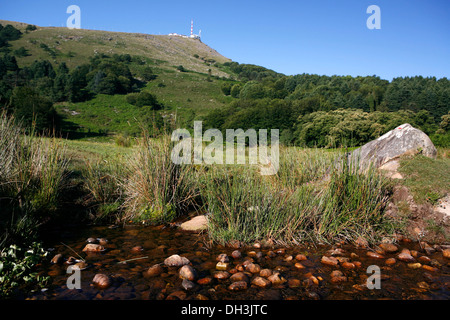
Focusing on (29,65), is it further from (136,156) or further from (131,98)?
(136,156)

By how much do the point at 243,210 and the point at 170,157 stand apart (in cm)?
185

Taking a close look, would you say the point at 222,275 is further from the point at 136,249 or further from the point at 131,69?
the point at 131,69

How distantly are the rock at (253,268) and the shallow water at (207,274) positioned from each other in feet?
0.74

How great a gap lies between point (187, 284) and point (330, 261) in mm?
1927

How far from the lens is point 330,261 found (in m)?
3.63

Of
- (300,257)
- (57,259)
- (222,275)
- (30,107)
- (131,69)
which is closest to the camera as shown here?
(222,275)

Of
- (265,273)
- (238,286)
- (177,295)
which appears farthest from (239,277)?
(177,295)

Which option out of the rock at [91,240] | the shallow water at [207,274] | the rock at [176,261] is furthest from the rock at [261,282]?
the rock at [91,240]

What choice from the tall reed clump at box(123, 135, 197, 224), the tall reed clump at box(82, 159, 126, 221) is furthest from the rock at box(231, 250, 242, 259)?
the tall reed clump at box(82, 159, 126, 221)

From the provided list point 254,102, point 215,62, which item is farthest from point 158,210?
point 215,62

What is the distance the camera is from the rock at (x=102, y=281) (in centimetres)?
302

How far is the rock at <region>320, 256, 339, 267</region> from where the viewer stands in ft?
11.9

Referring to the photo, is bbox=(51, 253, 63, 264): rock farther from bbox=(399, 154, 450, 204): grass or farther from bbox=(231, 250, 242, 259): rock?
bbox=(399, 154, 450, 204): grass
